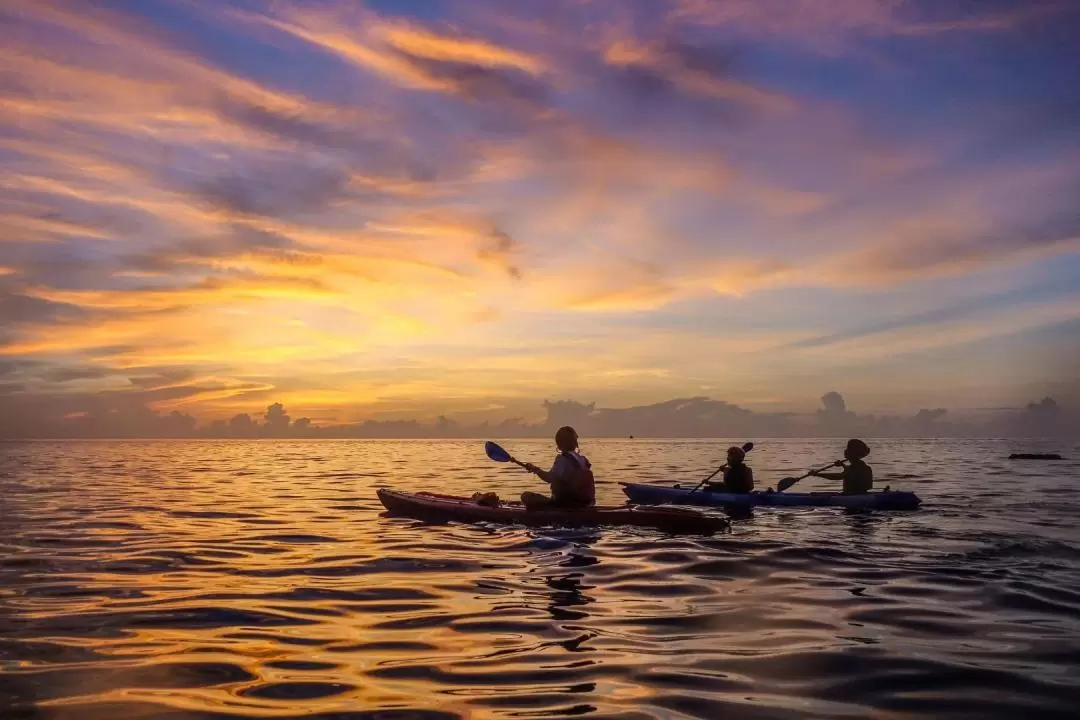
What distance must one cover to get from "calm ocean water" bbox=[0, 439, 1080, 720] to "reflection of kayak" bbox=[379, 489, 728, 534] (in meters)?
0.39

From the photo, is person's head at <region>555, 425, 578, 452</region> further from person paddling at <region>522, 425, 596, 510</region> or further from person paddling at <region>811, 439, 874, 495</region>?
person paddling at <region>811, 439, 874, 495</region>

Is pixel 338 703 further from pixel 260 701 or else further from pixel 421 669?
pixel 421 669

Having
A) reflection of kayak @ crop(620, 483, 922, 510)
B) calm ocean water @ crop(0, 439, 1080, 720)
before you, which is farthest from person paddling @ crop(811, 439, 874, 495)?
calm ocean water @ crop(0, 439, 1080, 720)

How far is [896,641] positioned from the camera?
680 centimetres

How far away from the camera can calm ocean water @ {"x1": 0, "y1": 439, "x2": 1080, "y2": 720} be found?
5.24 meters

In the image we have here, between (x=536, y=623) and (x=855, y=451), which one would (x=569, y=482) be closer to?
(x=536, y=623)

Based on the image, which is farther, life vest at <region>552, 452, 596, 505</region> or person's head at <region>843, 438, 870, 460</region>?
person's head at <region>843, 438, 870, 460</region>

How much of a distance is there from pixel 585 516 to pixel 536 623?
7.67 metres

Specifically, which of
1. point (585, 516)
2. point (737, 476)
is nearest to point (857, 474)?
point (737, 476)

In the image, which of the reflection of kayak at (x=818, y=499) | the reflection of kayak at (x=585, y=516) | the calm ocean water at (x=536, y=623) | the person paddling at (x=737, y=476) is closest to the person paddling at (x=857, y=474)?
the reflection of kayak at (x=818, y=499)

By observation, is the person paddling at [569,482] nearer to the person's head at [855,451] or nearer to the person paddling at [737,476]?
the person paddling at [737,476]

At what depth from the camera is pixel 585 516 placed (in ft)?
49.3

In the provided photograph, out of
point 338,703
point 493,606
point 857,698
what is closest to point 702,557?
point 493,606

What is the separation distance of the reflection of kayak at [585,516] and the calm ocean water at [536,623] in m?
0.39
